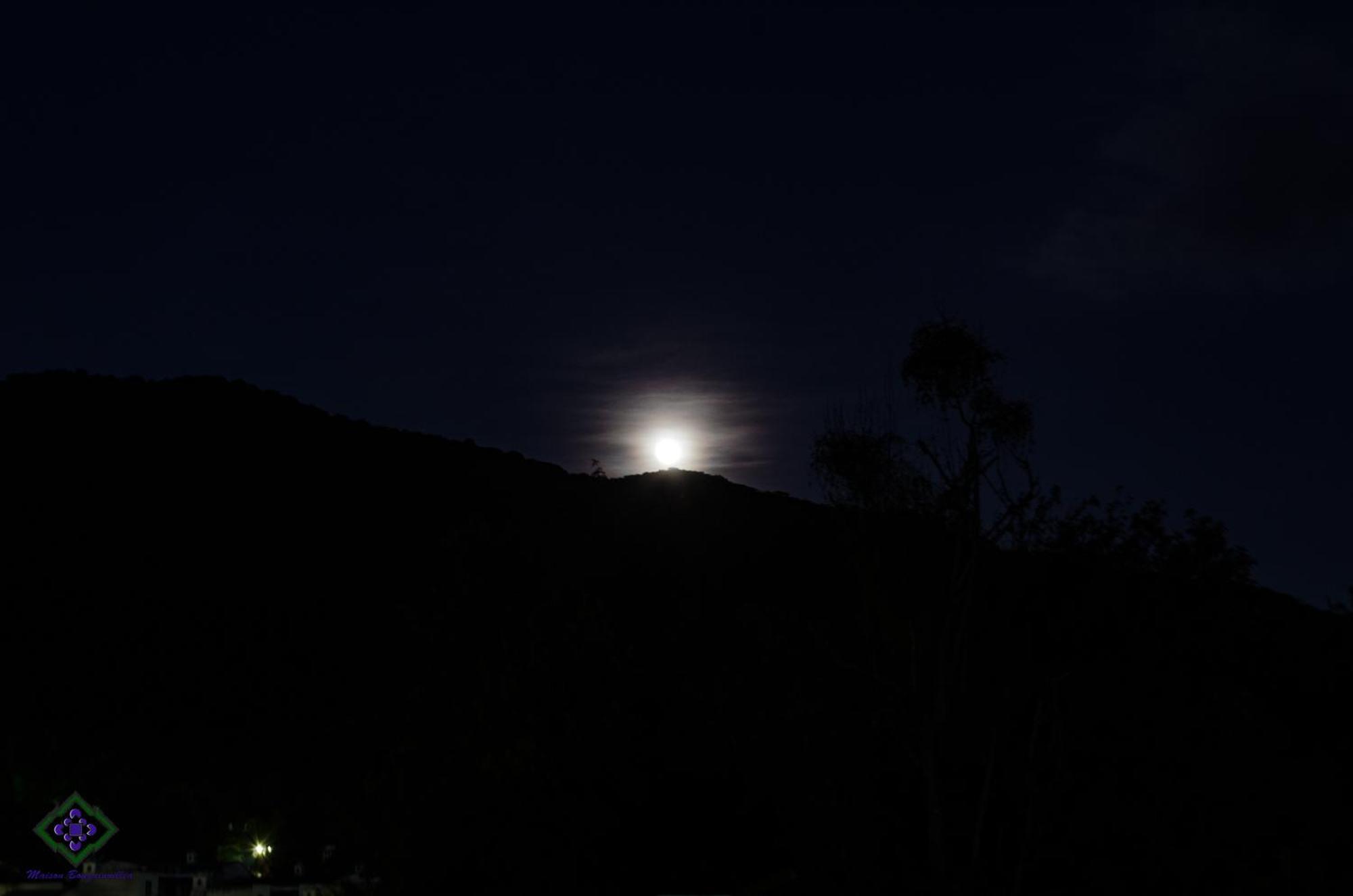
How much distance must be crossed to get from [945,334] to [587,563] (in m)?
35.8

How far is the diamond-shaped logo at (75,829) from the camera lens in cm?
1586

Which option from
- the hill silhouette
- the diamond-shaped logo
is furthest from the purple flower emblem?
the hill silhouette

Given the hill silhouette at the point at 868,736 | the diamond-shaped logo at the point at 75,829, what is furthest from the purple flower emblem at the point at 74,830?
the hill silhouette at the point at 868,736

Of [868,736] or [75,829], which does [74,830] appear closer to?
[75,829]

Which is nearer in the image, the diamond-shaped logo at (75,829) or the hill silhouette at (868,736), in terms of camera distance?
the diamond-shaped logo at (75,829)

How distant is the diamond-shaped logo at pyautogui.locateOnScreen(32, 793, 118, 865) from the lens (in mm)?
15859

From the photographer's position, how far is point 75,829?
1606 centimetres

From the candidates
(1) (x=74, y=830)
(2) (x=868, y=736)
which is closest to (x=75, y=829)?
(1) (x=74, y=830)

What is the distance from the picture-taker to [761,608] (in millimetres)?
31672

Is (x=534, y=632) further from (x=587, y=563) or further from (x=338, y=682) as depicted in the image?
(x=338, y=682)

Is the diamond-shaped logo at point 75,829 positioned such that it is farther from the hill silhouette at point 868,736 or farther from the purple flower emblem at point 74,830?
the hill silhouette at point 868,736

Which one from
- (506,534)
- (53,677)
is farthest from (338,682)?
(506,534)

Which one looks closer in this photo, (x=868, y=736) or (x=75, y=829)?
(x=75, y=829)

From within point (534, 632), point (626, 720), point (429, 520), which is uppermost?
point (429, 520)
